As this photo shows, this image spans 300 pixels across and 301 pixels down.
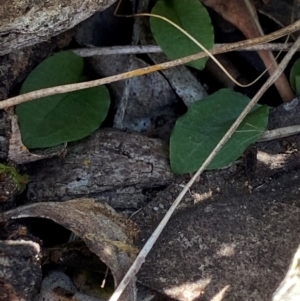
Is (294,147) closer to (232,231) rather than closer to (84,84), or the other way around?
(232,231)

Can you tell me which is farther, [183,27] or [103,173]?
[183,27]

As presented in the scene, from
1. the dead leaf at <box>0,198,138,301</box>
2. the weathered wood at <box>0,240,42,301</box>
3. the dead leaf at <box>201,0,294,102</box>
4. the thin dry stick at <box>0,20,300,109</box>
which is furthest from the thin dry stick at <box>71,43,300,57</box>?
the weathered wood at <box>0,240,42,301</box>

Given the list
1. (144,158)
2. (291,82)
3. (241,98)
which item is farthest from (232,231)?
(291,82)

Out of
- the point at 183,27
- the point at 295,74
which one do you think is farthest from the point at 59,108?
the point at 295,74

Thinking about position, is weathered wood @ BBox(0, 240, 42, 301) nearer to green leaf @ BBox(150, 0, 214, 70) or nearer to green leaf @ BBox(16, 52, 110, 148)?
green leaf @ BBox(16, 52, 110, 148)

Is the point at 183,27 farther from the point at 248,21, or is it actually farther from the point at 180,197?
the point at 180,197

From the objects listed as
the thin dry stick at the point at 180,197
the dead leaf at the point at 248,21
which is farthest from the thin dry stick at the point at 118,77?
the dead leaf at the point at 248,21

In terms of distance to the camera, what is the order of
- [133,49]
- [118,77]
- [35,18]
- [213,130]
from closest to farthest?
1. [35,18]
2. [118,77]
3. [213,130]
4. [133,49]
